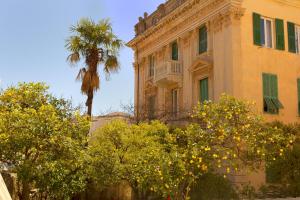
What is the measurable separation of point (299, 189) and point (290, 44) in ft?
31.8

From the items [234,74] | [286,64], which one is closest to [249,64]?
[234,74]

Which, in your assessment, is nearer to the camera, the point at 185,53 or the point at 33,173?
the point at 33,173

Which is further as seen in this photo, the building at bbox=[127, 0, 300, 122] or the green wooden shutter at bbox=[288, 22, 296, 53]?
the green wooden shutter at bbox=[288, 22, 296, 53]

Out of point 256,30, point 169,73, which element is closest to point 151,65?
point 169,73

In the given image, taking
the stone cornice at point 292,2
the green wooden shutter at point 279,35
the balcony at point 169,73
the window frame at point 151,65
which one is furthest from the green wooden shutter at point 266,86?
the window frame at point 151,65

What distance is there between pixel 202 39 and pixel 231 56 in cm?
345

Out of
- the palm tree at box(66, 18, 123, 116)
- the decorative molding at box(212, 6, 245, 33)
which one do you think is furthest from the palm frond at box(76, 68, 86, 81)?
the decorative molding at box(212, 6, 245, 33)

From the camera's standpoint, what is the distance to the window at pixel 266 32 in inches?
898

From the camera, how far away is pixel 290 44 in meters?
23.5

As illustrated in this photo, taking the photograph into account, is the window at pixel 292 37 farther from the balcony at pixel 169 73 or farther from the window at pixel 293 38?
the balcony at pixel 169 73

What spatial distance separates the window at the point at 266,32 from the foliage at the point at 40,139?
12398 millimetres

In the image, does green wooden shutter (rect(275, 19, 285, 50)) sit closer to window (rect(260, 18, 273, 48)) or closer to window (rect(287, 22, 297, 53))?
window (rect(260, 18, 273, 48))

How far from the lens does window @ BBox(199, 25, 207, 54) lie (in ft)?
79.4

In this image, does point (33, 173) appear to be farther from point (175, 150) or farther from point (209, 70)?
point (209, 70)
